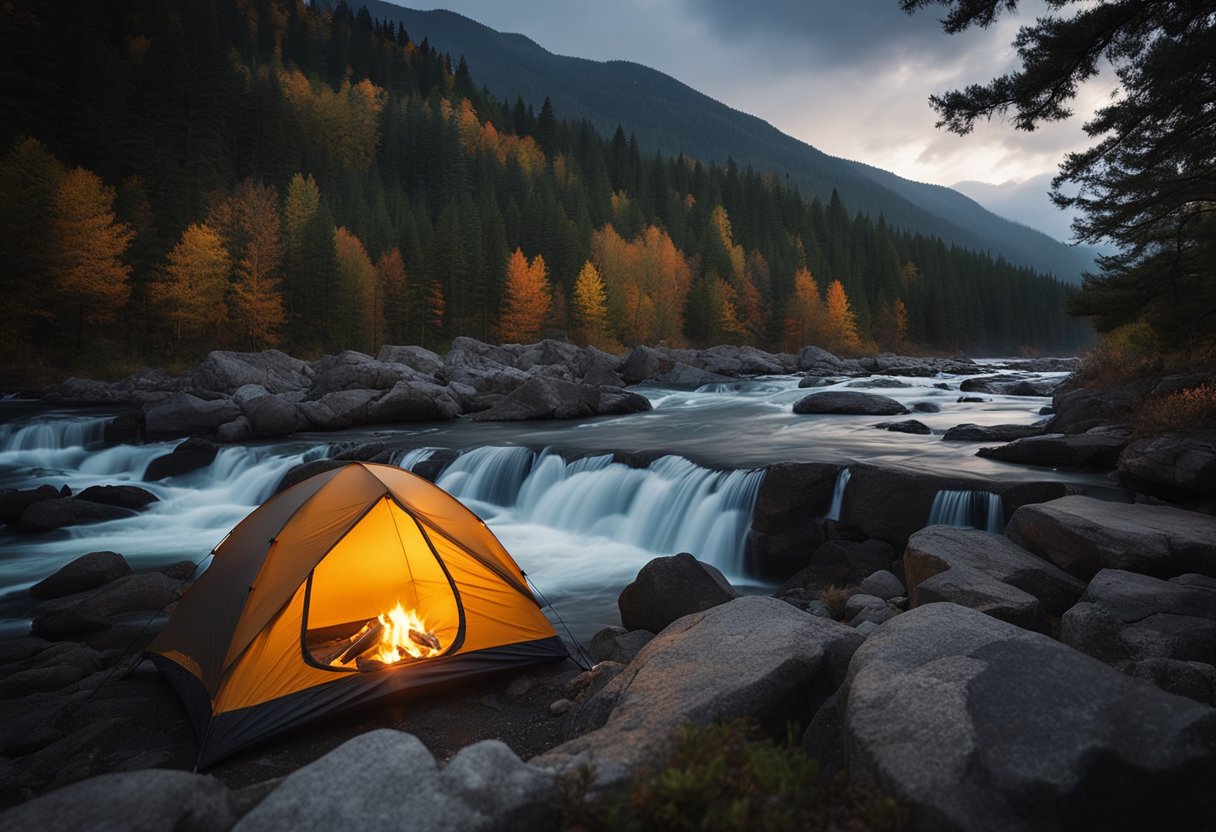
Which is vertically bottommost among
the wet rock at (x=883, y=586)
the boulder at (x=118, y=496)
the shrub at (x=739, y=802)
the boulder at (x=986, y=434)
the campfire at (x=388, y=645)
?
the boulder at (x=118, y=496)

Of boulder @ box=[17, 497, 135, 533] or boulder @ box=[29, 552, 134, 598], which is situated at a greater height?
boulder @ box=[29, 552, 134, 598]

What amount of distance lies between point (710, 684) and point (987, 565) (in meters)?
4.46

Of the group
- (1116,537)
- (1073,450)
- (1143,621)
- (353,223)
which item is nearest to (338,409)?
(1073,450)

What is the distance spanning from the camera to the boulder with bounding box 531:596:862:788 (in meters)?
3.05

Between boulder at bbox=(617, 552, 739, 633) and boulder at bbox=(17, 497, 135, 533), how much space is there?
41.1 feet

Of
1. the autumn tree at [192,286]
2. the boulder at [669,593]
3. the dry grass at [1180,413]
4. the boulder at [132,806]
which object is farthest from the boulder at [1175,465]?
the autumn tree at [192,286]

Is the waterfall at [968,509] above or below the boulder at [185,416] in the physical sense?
above

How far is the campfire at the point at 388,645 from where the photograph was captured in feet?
20.0

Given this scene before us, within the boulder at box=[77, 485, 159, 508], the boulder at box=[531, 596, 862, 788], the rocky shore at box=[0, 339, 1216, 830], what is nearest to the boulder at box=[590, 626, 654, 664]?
the rocky shore at box=[0, 339, 1216, 830]

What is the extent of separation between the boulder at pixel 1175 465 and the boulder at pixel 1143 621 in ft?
14.7

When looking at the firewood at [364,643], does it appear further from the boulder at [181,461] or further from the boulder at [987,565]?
the boulder at [181,461]

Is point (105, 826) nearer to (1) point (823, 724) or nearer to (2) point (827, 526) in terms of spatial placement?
(1) point (823, 724)

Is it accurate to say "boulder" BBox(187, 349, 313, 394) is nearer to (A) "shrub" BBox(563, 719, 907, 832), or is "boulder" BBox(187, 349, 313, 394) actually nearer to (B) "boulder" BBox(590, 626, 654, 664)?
(B) "boulder" BBox(590, 626, 654, 664)

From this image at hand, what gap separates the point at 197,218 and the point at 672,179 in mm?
68062
